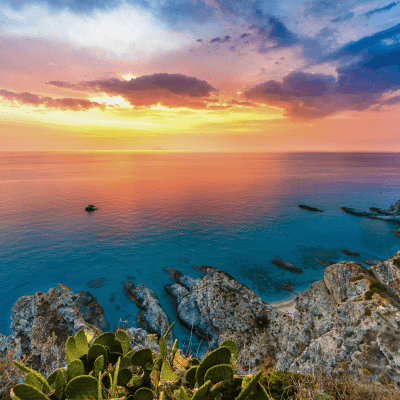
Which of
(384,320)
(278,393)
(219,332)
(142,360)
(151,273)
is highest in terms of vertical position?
(142,360)

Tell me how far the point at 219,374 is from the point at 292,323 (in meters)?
13.6

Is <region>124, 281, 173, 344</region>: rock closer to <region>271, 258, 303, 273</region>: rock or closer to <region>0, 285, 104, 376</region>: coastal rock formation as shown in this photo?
<region>0, 285, 104, 376</region>: coastal rock formation

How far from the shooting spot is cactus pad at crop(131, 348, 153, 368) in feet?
12.3

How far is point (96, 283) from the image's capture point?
96.7ft

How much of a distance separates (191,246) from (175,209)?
79.4 feet

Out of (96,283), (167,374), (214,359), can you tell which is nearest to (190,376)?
(167,374)

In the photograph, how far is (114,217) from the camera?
5644 centimetres

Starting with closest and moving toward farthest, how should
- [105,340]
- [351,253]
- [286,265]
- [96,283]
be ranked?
[105,340] < [96,283] < [286,265] < [351,253]

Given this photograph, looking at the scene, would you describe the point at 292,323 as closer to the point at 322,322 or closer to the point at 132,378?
the point at 322,322

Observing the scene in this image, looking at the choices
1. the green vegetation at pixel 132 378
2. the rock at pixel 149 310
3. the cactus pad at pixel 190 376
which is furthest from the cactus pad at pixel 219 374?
the rock at pixel 149 310

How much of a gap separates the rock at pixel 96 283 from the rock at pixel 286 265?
94.5 ft

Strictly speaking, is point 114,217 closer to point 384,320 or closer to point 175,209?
point 175,209

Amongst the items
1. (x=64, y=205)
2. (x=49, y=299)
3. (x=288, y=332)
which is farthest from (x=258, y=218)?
(x=64, y=205)

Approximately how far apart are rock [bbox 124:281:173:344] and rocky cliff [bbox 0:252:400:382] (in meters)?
0.18
